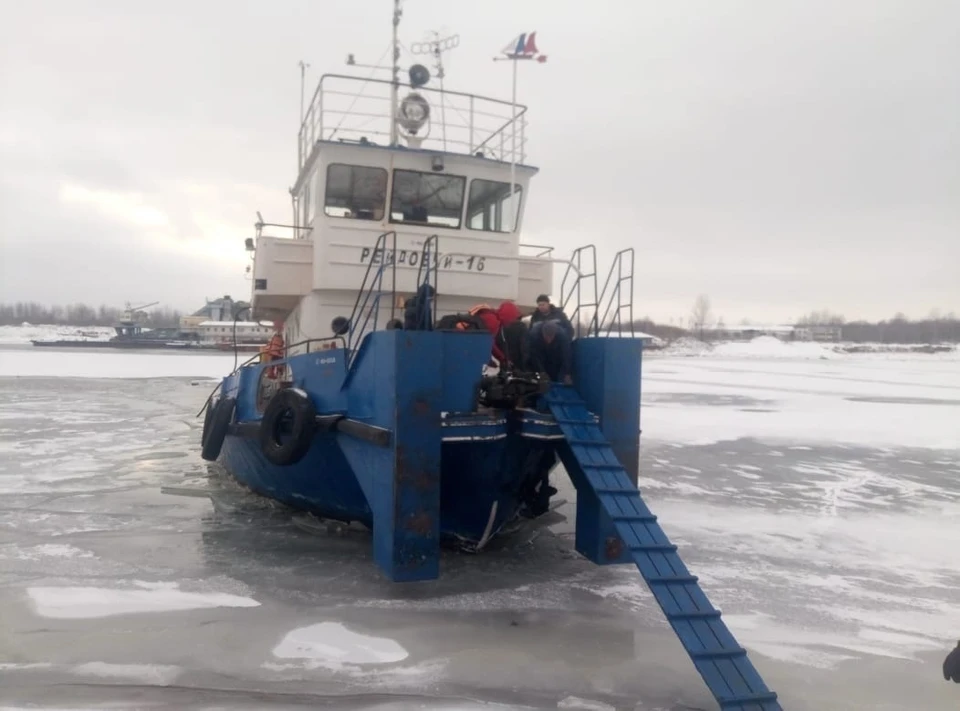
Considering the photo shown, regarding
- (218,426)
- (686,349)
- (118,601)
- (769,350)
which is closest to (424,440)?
(118,601)

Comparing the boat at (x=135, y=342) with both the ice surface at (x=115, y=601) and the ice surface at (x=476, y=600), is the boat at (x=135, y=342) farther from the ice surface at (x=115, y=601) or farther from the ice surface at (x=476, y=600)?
the ice surface at (x=115, y=601)

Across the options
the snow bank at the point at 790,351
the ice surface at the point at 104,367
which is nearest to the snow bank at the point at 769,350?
the snow bank at the point at 790,351

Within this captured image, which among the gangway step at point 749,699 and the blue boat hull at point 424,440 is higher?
the blue boat hull at point 424,440

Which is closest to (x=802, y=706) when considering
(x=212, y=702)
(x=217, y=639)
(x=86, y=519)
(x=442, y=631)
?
(x=442, y=631)

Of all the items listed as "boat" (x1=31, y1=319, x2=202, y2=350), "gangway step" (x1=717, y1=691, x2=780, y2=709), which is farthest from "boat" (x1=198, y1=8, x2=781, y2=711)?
"boat" (x1=31, y1=319, x2=202, y2=350)

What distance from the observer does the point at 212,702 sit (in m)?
3.86

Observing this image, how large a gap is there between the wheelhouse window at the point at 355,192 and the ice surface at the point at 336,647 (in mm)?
4421

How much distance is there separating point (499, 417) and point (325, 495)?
2.18 meters

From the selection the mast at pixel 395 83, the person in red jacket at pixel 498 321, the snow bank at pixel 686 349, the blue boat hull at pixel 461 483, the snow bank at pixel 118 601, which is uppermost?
the mast at pixel 395 83

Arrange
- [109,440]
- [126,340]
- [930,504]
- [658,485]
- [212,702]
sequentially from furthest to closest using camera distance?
[126,340]
[109,440]
[658,485]
[930,504]
[212,702]

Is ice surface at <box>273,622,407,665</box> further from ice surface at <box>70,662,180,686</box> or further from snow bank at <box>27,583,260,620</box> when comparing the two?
snow bank at <box>27,583,260,620</box>

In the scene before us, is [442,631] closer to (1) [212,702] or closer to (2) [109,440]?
(1) [212,702]

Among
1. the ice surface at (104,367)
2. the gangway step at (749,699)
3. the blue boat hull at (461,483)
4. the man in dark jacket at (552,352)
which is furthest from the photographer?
the ice surface at (104,367)

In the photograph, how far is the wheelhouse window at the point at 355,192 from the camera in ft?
25.8
